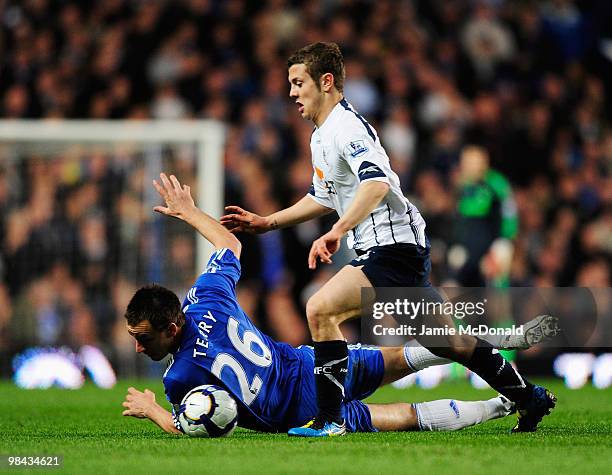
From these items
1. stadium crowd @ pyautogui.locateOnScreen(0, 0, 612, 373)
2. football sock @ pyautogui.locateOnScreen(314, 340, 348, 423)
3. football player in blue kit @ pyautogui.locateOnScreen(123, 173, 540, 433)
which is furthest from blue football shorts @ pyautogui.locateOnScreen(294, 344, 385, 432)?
stadium crowd @ pyautogui.locateOnScreen(0, 0, 612, 373)

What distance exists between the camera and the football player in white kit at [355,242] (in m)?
6.51

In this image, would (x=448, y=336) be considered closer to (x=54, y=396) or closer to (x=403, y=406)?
(x=403, y=406)

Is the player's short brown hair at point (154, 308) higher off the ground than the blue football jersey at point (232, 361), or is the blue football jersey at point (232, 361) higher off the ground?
the player's short brown hair at point (154, 308)

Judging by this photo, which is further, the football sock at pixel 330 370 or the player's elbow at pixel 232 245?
the player's elbow at pixel 232 245

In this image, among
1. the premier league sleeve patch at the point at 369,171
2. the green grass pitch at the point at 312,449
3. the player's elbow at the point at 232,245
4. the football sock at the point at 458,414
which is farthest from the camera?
the player's elbow at the point at 232,245

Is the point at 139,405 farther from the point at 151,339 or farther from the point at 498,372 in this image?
the point at 498,372

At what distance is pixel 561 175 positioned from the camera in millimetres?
16422

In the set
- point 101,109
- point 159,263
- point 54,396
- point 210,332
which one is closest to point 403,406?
point 210,332

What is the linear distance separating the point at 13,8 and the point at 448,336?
1147 centimetres

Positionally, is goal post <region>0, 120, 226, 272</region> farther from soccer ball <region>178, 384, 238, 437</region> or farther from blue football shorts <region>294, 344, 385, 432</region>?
soccer ball <region>178, 384, 238, 437</region>

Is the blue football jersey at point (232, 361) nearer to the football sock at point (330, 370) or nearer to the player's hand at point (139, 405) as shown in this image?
the player's hand at point (139, 405)

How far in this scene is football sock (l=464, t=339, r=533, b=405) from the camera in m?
6.77

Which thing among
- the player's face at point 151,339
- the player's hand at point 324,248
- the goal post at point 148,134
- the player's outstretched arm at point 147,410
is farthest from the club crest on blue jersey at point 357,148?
the goal post at point 148,134

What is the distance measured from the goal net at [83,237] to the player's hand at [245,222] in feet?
19.4
